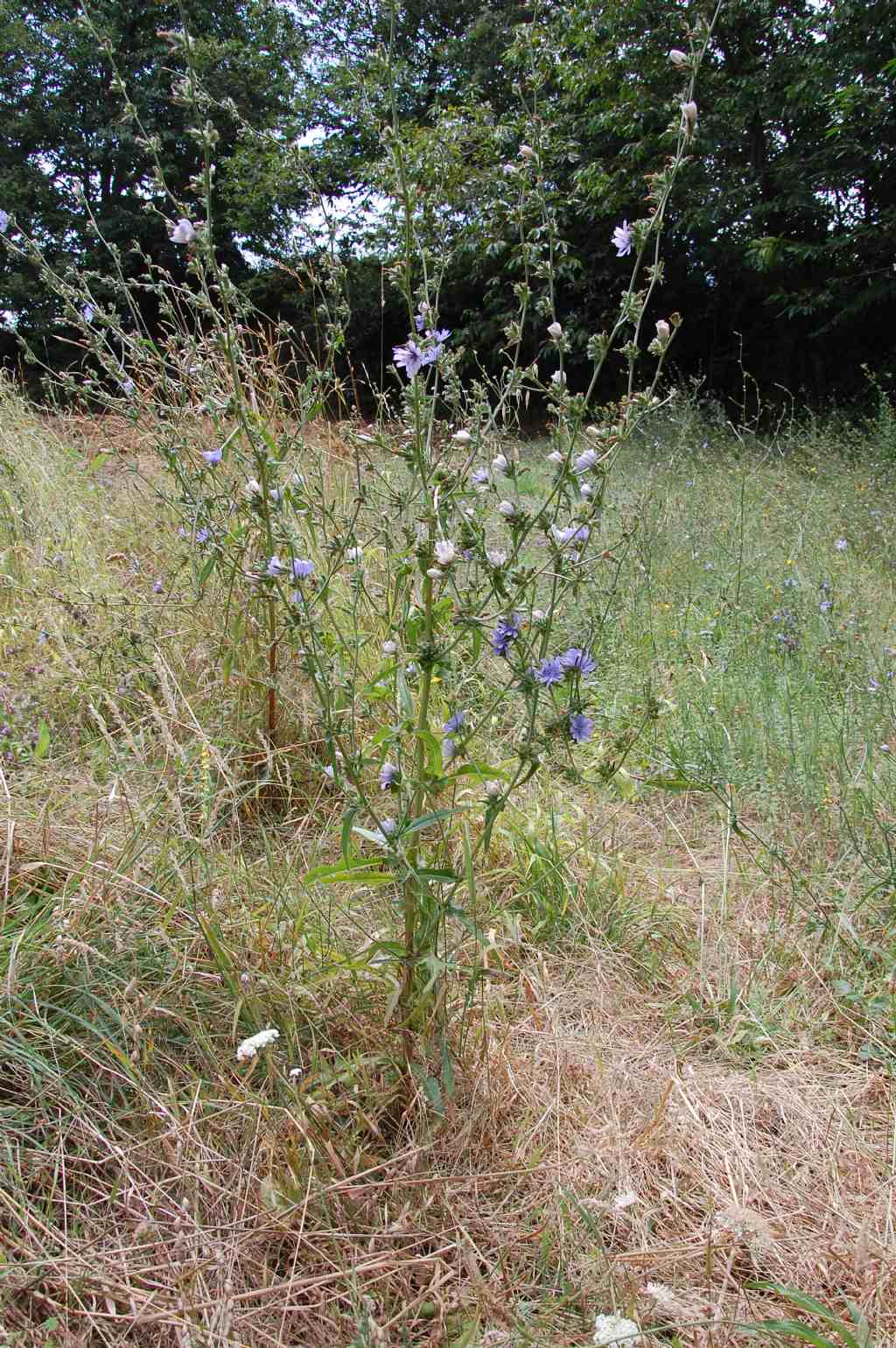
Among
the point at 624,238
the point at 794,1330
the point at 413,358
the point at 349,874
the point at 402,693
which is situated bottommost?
the point at 794,1330

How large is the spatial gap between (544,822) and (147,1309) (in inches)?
50.2

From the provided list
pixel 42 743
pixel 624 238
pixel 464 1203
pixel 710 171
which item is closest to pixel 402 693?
pixel 464 1203

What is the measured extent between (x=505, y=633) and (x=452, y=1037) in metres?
0.71

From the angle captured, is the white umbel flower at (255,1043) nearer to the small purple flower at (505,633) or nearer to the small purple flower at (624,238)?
the small purple flower at (505,633)

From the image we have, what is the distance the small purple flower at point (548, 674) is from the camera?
123 centimetres

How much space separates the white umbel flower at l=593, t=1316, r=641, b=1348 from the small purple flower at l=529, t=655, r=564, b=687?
2.72 ft

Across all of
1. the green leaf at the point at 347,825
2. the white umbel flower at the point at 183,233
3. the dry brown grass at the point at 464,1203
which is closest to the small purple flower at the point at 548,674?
the green leaf at the point at 347,825

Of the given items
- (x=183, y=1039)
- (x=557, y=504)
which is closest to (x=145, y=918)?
(x=183, y=1039)

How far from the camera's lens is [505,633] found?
1.22 metres

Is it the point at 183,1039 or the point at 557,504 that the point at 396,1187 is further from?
the point at 557,504

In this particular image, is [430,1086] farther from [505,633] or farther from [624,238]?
[624,238]

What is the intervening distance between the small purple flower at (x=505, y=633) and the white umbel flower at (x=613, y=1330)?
0.89 metres

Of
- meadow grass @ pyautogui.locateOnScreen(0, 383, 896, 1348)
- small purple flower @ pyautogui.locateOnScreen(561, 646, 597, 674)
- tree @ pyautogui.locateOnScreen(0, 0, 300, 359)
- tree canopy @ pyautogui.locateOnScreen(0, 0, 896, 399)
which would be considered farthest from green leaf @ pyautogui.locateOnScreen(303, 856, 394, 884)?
tree @ pyautogui.locateOnScreen(0, 0, 300, 359)

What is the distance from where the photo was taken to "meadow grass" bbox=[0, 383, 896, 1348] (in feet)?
3.59
